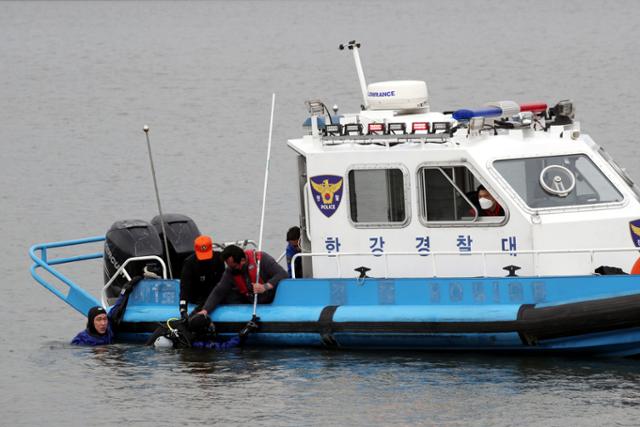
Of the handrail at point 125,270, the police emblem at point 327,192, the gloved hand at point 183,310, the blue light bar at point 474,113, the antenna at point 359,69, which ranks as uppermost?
the antenna at point 359,69

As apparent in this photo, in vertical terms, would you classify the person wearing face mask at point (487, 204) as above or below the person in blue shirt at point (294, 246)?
above

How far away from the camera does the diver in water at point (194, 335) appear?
1439 centimetres

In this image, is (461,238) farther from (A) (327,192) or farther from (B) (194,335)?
(B) (194,335)

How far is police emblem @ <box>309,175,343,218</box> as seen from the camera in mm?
14227

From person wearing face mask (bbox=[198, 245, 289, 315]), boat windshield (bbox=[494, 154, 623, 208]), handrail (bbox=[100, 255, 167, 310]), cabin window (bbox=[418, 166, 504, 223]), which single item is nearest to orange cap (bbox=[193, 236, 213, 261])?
person wearing face mask (bbox=[198, 245, 289, 315])

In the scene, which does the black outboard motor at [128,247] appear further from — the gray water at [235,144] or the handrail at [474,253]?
the handrail at [474,253]

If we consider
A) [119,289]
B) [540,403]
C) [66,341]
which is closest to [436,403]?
[540,403]

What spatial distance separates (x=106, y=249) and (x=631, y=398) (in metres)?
A: 6.09

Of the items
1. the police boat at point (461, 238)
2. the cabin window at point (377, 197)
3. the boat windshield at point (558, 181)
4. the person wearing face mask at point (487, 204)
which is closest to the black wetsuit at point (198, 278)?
the police boat at point (461, 238)

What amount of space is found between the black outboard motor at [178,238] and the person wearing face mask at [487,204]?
3639 mm

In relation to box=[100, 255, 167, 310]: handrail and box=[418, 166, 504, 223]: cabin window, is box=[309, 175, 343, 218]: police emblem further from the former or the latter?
box=[100, 255, 167, 310]: handrail

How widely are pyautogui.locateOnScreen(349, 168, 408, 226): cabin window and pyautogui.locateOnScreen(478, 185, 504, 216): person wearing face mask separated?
29.1 inches

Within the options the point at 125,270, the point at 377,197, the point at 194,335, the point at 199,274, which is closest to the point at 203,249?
the point at 199,274

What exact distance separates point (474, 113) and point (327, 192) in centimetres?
167
